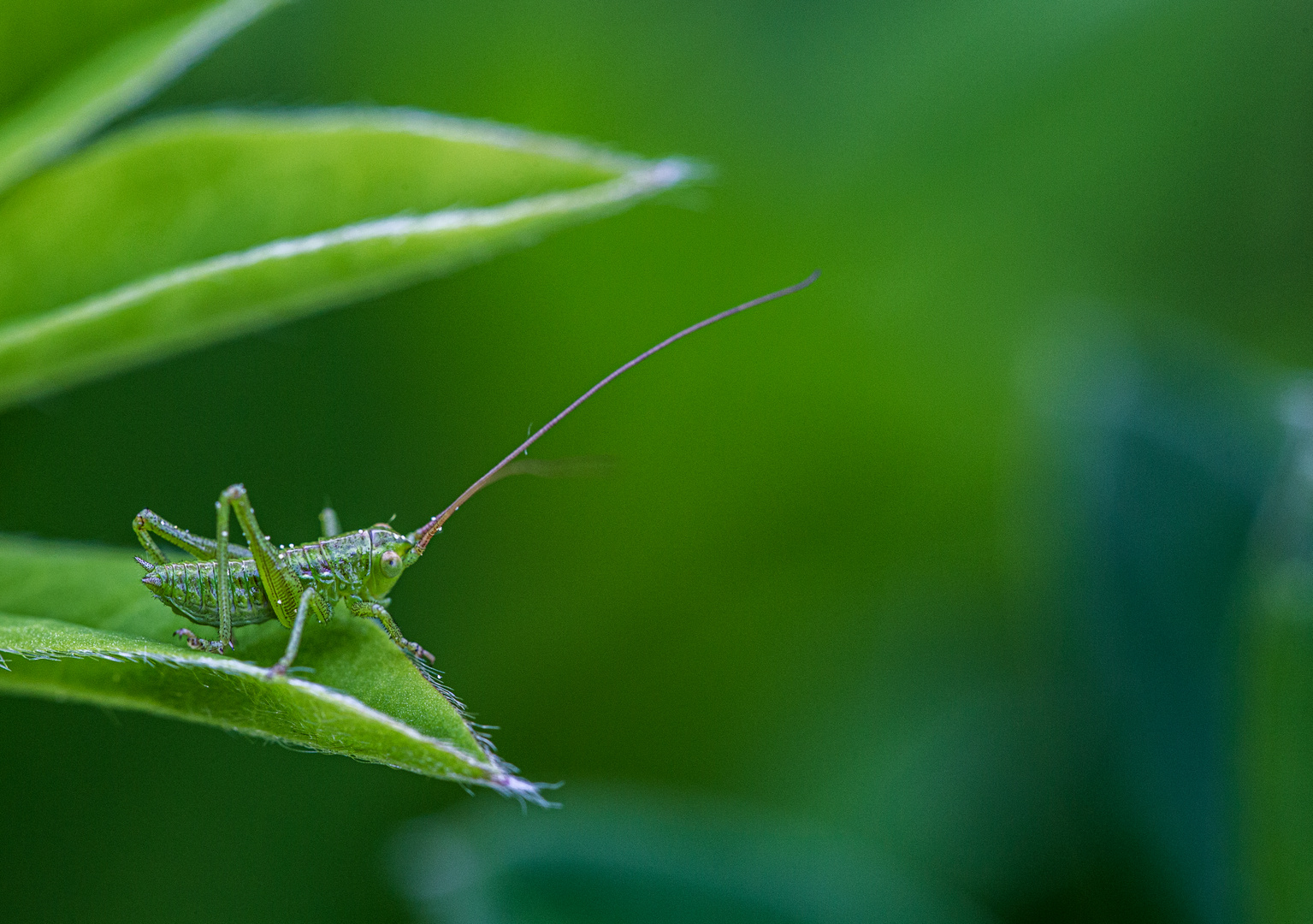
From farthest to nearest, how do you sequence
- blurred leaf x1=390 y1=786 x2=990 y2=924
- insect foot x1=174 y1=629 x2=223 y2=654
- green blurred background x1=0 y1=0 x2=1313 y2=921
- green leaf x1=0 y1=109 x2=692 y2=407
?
1. green blurred background x1=0 y1=0 x2=1313 y2=921
2. blurred leaf x1=390 y1=786 x2=990 y2=924
3. insect foot x1=174 y1=629 x2=223 y2=654
4. green leaf x1=0 y1=109 x2=692 y2=407

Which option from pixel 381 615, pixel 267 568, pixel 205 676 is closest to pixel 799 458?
pixel 381 615

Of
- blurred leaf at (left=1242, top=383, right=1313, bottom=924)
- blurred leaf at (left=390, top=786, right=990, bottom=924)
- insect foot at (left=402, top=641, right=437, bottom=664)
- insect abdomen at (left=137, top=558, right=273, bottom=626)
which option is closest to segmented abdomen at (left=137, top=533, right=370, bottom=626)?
insect abdomen at (left=137, top=558, right=273, bottom=626)

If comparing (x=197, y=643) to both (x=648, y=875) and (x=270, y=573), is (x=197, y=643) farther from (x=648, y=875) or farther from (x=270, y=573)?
(x=648, y=875)

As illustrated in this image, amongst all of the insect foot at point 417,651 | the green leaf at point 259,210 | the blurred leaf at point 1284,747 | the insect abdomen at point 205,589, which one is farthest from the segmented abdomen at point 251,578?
the blurred leaf at point 1284,747

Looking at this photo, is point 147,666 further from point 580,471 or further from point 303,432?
point 580,471

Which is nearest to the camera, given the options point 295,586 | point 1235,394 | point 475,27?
point 295,586

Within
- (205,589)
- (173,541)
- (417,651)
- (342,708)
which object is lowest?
(342,708)

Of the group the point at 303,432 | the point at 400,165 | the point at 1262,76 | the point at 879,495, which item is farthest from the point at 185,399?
the point at 1262,76

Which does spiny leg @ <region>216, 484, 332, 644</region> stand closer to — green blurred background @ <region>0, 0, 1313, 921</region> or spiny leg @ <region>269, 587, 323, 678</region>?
spiny leg @ <region>269, 587, 323, 678</region>
